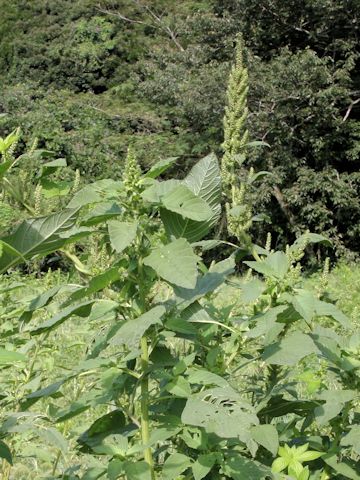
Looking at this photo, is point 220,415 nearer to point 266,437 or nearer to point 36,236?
point 266,437

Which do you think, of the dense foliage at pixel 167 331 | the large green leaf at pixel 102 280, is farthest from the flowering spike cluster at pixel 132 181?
the large green leaf at pixel 102 280

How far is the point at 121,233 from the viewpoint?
38.4 inches

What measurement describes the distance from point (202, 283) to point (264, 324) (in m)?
0.14

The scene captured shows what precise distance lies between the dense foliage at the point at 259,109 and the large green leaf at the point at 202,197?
7.71 meters

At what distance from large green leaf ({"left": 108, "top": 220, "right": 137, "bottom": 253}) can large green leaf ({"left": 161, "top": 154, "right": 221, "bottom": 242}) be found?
0.38 feet

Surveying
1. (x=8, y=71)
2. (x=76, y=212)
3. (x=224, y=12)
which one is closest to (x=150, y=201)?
(x=76, y=212)

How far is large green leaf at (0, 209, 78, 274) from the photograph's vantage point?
88cm

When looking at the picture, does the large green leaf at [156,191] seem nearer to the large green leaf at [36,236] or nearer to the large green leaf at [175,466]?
the large green leaf at [36,236]

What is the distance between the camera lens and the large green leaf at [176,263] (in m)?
0.94

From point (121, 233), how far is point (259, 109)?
33.3 ft

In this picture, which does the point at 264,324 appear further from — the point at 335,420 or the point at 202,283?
the point at 335,420

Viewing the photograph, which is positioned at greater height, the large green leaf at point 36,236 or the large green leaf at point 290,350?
the large green leaf at point 36,236

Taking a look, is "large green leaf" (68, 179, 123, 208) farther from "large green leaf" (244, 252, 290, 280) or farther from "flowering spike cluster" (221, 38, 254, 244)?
"flowering spike cluster" (221, 38, 254, 244)

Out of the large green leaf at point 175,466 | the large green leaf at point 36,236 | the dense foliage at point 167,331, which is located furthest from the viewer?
the large green leaf at point 175,466
